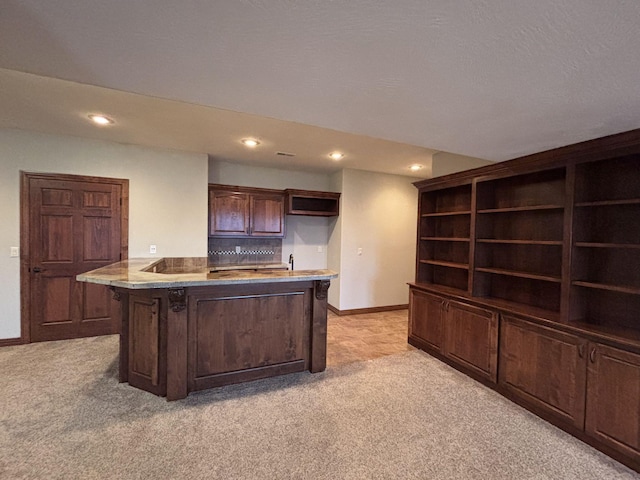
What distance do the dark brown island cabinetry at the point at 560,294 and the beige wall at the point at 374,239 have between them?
1.94 m

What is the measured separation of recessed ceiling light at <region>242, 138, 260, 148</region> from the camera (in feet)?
11.5

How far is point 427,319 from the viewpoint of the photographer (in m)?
3.45

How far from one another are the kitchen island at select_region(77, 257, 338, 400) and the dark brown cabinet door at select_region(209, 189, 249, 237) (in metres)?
1.69

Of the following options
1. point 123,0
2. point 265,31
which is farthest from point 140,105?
point 265,31

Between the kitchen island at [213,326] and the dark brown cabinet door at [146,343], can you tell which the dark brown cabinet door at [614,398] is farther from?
the dark brown cabinet door at [146,343]

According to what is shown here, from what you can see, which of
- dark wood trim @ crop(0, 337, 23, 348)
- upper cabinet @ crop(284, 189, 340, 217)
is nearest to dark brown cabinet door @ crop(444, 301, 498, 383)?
upper cabinet @ crop(284, 189, 340, 217)

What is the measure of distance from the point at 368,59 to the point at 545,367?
2543 mm

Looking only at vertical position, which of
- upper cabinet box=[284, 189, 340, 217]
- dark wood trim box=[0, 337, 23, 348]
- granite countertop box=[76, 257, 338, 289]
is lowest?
dark wood trim box=[0, 337, 23, 348]

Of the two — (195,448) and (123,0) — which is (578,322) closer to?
(195,448)

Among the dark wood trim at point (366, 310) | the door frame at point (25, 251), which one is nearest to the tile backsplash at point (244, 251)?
the dark wood trim at point (366, 310)

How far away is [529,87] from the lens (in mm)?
1426

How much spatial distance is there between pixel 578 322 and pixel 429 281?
172cm

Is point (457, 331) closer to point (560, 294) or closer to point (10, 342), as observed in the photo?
point (560, 294)

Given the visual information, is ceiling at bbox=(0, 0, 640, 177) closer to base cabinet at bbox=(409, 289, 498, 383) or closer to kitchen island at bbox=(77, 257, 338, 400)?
kitchen island at bbox=(77, 257, 338, 400)
